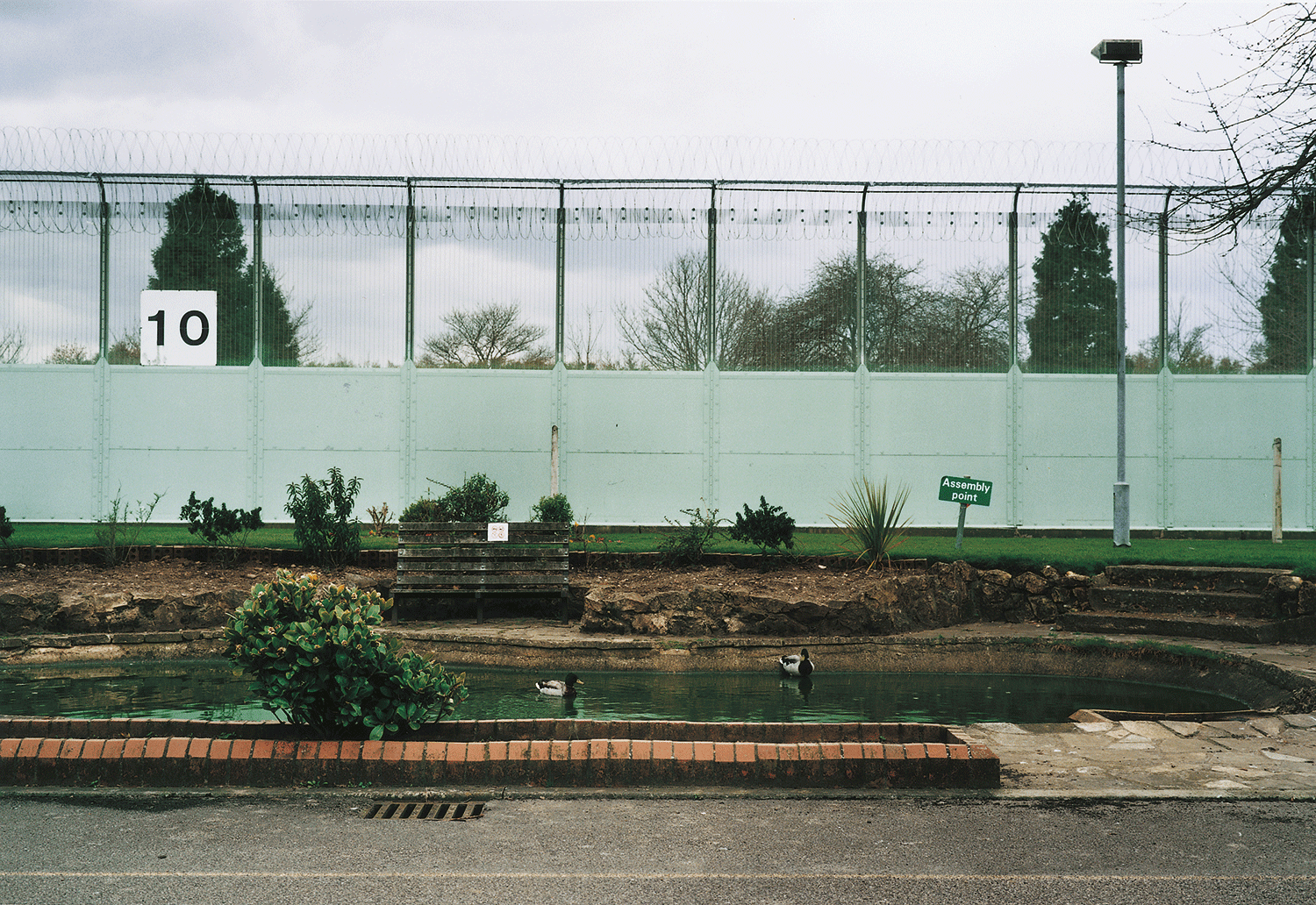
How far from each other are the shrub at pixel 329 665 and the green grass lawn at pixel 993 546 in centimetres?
791

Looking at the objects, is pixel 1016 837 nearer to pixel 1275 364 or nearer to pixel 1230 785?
pixel 1230 785

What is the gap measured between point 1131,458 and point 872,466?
4.55 m

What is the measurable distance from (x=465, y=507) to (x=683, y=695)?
17.0 feet

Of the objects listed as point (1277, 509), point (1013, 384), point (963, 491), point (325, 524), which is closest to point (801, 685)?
point (963, 491)

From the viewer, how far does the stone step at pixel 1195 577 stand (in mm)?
10859

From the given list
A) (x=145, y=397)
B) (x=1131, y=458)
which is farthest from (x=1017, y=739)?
(x=145, y=397)

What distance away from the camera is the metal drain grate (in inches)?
191

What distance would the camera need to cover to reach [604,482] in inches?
720

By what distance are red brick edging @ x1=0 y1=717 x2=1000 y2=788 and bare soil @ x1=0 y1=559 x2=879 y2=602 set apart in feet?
18.5

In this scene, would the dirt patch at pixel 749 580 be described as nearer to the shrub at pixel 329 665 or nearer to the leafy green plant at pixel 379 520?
the leafy green plant at pixel 379 520

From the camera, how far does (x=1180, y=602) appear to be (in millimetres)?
11008

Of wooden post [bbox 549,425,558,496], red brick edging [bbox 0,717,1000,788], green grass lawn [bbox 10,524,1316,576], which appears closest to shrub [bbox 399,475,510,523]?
green grass lawn [bbox 10,524,1316,576]

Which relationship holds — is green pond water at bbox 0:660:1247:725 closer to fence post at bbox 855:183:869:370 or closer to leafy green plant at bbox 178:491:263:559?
leafy green plant at bbox 178:491:263:559

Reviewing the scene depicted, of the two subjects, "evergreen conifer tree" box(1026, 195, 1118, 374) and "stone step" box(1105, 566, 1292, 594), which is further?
"evergreen conifer tree" box(1026, 195, 1118, 374)
